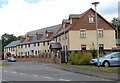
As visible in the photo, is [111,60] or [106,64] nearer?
[111,60]

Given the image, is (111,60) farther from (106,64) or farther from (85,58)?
(85,58)

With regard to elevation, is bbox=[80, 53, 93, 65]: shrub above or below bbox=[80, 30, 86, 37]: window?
below

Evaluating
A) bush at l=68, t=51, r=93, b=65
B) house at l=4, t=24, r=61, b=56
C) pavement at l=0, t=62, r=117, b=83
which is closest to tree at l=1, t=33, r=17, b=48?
house at l=4, t=24, r=61, b=56

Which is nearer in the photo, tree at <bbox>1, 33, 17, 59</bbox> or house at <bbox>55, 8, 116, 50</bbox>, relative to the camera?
house at <bbox>55, 8, 116, 50</bbox>

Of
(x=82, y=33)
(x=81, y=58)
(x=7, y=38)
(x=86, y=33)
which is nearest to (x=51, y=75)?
(x=81, y=58)

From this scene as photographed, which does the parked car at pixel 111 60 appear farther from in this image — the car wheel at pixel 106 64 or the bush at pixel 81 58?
the bush at pixel 81 58

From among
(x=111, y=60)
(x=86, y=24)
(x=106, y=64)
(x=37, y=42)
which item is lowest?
(x=106, y=64)

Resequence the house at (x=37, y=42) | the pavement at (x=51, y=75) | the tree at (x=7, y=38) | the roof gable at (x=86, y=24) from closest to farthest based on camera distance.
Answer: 1. the pavement at (x=51, y=75)
2. the roof gable at (x=86, y=24)
3. the house at (x=37, y=42)
4. the tree at (x=7, y=38)

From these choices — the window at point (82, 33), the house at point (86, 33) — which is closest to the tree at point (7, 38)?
the house at point (86, 33)

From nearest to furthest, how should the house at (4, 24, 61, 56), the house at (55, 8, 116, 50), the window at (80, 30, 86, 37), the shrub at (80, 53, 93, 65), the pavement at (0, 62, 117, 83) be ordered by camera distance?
the pavement at (0, 62, 117, 83), the shrub at (80, 53, 93, 65), the house at (55, 8, 116, 50), the window at (80, 30, 86, 37), the house at (4, 24, 61, 56)

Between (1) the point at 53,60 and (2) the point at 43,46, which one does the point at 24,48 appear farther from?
(1) the point at 53,60

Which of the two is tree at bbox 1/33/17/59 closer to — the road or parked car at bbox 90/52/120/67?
the road

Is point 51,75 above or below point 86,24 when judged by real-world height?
below

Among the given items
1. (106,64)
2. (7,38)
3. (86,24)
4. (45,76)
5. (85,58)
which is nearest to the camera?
(45,76)
